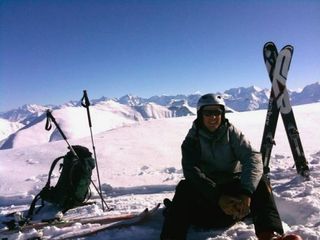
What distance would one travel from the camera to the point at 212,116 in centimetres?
444

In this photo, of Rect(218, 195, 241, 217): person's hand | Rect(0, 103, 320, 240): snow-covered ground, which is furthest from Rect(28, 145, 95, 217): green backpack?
Rect(218, 195, 241, 217): person's hand

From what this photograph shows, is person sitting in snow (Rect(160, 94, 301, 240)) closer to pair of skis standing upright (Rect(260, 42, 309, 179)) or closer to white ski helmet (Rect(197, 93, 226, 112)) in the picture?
white ski helmet (Rect(197, 93, 226, 112))

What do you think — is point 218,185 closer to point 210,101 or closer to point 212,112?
point 212,112

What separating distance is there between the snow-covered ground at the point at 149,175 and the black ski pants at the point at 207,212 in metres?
0.16

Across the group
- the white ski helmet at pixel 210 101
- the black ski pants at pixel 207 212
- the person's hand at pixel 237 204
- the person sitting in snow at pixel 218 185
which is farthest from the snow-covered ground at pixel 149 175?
the white ski helmet at pixel 210 101

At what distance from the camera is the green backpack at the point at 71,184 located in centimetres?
701

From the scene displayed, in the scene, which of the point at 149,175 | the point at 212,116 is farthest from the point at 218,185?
the point at 149,175

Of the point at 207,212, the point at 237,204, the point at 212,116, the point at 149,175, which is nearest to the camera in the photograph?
the point at 237,204

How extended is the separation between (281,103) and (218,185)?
429 cm

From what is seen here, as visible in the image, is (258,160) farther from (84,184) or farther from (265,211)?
(84,184)

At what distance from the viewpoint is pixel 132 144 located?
14484 mm

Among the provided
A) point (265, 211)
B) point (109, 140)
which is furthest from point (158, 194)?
point (109, 140)

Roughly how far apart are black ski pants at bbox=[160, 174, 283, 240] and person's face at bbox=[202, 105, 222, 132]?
→ 2.31 feet

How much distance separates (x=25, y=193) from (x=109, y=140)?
6.16 metres
